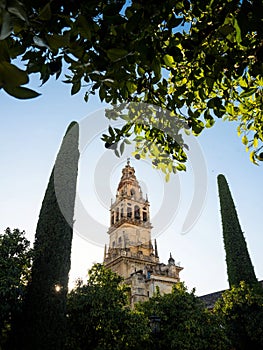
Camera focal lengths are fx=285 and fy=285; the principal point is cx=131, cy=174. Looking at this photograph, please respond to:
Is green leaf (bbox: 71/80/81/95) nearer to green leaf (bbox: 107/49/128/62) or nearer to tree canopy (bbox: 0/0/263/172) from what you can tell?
tree canopy (bbox: 0/0/263/172)

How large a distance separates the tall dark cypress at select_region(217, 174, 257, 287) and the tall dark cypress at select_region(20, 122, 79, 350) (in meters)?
11.6

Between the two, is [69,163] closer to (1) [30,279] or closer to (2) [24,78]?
(1) [30,279]

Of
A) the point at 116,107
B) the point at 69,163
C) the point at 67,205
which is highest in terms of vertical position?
the point at 69,163

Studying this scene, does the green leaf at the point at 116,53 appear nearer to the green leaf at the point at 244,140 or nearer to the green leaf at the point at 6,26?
the green leaf at the point at 6,26

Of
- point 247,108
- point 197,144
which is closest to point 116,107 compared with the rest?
point 197,144

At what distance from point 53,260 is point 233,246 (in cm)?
1298

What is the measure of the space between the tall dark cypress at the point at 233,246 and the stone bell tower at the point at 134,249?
10.0 metres

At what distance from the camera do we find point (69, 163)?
642 inches

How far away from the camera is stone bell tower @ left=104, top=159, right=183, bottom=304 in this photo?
2918cm

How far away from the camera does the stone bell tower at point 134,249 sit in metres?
29.2

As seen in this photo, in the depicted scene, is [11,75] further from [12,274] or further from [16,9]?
[12,274]

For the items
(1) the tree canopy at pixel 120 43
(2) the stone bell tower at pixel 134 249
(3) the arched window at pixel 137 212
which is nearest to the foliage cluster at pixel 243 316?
(2) the stone bell tower at pixel 134 249

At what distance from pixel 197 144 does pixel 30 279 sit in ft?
35.2

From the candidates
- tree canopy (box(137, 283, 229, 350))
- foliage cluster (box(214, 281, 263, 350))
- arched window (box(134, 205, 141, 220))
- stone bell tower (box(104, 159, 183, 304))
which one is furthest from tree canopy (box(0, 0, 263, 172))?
arched window (box(134, 205, 141, 220))
